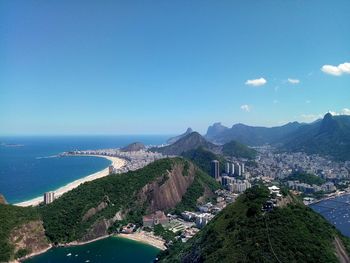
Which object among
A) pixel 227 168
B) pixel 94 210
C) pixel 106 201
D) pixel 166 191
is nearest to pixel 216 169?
pixel 227 168

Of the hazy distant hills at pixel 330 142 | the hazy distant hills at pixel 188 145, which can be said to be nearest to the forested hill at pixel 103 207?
the hazy distant hills at pixel 188 145

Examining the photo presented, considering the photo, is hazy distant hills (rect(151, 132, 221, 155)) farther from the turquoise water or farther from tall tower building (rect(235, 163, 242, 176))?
the turquoise water

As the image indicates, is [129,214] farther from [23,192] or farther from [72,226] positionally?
[23,192]

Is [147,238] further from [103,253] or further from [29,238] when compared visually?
[29,238]

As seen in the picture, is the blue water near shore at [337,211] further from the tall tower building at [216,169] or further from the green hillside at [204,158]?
the green hillside at [204,158]

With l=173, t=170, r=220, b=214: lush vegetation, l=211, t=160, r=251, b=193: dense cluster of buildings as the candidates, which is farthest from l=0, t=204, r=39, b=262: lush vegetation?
l=211, t=160, r=251, b=193: dense cluster of buildings

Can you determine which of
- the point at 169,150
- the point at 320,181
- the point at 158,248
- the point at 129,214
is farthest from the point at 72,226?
the point at 169,150
